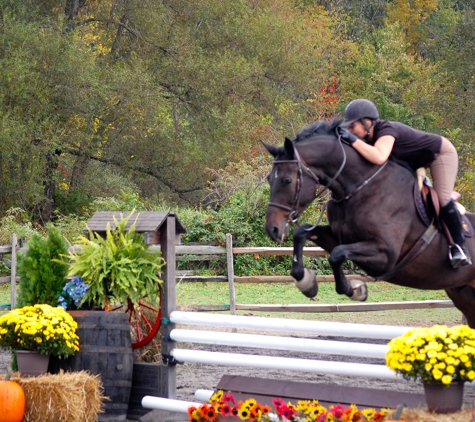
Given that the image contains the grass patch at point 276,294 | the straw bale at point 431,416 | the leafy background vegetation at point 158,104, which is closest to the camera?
the straw bale at point 431,416

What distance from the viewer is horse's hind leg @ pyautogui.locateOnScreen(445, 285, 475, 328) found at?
525 cm

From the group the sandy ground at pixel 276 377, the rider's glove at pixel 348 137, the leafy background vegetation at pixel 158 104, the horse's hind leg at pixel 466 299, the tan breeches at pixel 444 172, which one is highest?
the leafy background vegetation at pixel 158 104

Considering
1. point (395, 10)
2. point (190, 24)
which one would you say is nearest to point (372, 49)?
point (395, 10)

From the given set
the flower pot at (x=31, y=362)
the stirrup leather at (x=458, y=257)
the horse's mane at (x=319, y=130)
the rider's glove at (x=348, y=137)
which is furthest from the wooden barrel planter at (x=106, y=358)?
the stirrup leather at (x=458, y=257)

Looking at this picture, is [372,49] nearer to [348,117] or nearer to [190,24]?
[190,24]

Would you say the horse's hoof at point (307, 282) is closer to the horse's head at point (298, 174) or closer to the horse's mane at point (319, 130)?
the horse's head at point (298, 174)

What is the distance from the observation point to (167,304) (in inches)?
202

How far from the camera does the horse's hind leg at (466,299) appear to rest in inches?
207

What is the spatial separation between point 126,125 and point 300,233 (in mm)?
14640

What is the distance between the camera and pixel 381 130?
4.83m

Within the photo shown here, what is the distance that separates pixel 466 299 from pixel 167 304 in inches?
86.6

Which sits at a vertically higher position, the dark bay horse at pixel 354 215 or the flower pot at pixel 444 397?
the dark bay horse at pixel 354 215

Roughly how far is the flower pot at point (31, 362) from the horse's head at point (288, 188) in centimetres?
183

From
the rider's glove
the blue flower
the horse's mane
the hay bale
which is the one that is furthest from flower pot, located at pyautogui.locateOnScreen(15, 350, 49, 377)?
the rider's glove
